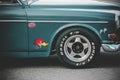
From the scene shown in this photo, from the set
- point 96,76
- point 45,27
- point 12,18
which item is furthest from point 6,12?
point 96,76

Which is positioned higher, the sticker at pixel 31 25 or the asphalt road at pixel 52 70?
the sticker at pixel 31 25

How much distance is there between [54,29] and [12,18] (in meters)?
0.74

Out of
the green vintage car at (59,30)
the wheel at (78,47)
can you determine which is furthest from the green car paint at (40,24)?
the wheel at (78,47)

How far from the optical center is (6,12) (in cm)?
778

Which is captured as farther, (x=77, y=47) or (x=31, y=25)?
(x=77, y=47)

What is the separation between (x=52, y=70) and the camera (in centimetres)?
788

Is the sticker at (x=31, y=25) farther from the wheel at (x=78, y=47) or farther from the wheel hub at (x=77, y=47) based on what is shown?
the wheel hub at (x=77, y=47)

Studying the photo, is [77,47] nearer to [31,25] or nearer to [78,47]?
[78,47]

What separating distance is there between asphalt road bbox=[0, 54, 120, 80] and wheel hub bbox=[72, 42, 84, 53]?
0.33 metres

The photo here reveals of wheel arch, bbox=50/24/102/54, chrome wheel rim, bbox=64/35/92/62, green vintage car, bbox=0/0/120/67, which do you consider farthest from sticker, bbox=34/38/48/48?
chrome wheel rim, bbox=64/35/92/62

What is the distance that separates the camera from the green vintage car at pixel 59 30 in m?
7.78

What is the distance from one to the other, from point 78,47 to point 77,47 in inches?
0.7

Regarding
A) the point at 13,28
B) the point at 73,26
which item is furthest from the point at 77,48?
the point at 13,28

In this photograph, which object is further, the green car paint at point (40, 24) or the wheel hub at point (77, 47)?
the wheel hub at point (77, 47)
